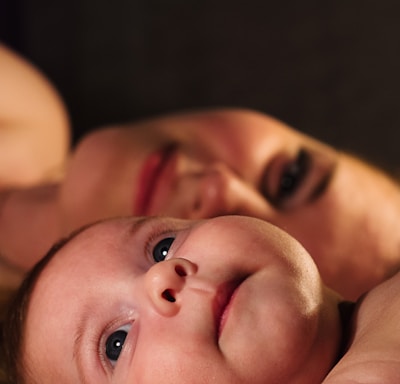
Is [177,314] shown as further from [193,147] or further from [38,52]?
[38,52]

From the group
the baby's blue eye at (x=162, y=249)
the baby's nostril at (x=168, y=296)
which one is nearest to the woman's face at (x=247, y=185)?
the baby's blue eye at (x=162, y=249)

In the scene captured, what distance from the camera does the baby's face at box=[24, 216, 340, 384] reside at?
2.35ft

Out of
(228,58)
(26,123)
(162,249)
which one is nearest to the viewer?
(162,249)

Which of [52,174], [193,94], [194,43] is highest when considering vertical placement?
[194,43]

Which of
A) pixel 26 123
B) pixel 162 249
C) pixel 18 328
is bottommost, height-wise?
pixel 26 123

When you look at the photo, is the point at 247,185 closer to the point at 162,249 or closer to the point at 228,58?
the point at 162,249

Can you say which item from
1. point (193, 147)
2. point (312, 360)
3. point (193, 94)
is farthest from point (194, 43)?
point (312, 360)

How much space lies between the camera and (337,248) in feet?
3.64

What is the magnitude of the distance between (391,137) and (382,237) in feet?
2.07

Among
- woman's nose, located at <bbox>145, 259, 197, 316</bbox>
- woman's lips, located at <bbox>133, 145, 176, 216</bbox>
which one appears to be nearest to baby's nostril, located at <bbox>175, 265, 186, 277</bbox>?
woman's nose, located at <bbox>145, 259, 197, 316</bbox>

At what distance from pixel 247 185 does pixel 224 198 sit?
94mm

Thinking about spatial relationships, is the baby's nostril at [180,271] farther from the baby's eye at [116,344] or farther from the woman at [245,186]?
the woman at [245,186]

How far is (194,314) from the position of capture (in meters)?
0.73

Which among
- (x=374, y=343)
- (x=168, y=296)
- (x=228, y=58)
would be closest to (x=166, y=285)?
(x=168, y=296)
